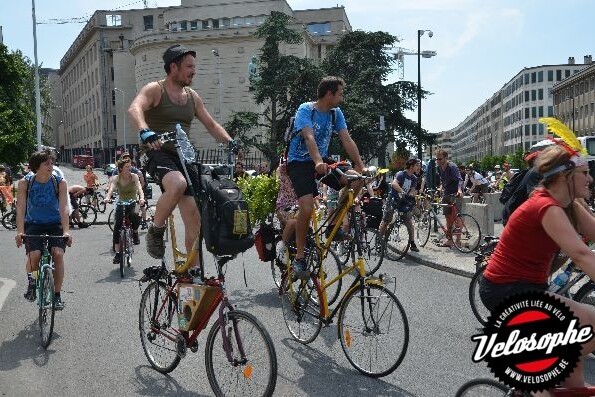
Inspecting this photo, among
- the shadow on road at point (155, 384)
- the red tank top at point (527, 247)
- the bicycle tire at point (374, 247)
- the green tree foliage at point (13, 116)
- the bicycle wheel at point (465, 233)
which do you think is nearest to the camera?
the red tank top at point (527, 247)

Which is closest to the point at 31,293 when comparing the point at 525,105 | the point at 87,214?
the point at 87,214

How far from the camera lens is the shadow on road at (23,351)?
5.53m

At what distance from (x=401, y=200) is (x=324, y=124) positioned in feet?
20.6

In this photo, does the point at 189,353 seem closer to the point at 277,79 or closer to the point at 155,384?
the point at 155,384

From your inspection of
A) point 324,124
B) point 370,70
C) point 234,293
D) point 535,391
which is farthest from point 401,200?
point 370,70

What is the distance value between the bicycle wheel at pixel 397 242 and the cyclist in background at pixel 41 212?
6383mm

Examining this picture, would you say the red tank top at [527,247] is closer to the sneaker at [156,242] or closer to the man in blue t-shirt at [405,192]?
the sneaker at [156,242]

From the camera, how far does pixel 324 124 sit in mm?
6137

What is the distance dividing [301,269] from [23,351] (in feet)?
8.43

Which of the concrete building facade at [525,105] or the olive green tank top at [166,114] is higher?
the concrete building facade at [525,105]

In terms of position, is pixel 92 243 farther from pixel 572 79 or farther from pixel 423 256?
pixel 572 79

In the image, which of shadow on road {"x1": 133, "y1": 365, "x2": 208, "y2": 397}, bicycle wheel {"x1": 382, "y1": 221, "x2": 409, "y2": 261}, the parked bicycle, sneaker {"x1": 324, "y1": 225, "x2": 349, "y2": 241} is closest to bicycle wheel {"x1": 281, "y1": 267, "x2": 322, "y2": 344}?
sneaker {"x1": 324, "y1": 225, "x2": 349, "y2": 241}

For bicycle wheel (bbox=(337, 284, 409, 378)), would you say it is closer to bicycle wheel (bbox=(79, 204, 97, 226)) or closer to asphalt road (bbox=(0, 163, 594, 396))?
asphalt road (bbox=(0, 163, 594, 396))

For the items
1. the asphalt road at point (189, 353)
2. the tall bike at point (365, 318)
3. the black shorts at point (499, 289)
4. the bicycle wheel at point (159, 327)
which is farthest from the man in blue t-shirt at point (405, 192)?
the black shorts at point (499, 289)
